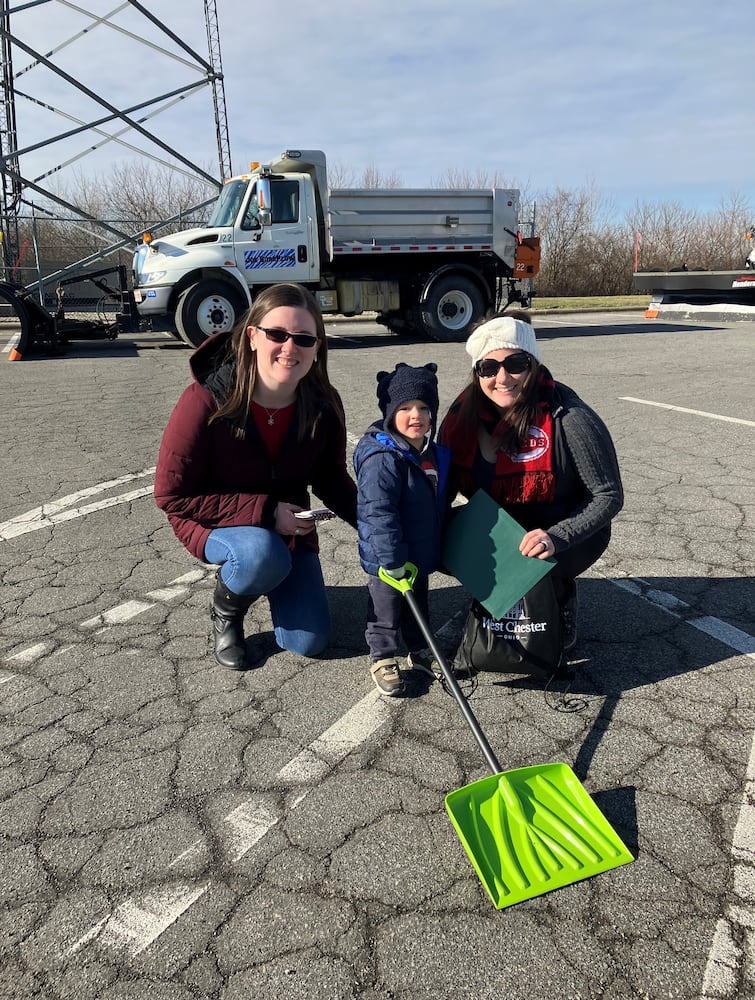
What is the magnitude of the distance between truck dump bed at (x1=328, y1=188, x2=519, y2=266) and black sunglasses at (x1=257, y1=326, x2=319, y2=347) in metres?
10.0

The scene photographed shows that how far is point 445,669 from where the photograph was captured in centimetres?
224

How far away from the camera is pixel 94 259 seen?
44.9 ft

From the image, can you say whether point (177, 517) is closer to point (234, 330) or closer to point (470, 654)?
point (234, 330)

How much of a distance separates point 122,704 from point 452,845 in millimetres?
1259

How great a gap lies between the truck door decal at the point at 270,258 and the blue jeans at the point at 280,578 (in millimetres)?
9453

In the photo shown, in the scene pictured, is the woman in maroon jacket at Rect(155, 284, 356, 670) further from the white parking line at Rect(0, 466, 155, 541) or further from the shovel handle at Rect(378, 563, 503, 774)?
the white parking line at Rect(0, 466, 155, 541)

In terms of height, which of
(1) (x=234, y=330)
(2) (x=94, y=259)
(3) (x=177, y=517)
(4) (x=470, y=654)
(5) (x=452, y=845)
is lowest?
(5) (x=452, y=845)

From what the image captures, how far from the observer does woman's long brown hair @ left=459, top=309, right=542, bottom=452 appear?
2.58 m

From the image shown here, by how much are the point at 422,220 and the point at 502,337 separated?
10.9 metres

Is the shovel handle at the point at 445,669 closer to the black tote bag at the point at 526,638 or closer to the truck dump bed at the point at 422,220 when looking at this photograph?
the black tote bag at the point at 526,638

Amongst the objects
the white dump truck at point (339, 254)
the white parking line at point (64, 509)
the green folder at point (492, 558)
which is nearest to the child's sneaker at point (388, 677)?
the green folder at point (492, 558)

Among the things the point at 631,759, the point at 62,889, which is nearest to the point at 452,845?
the point at 631,759

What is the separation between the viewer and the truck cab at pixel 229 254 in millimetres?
11164

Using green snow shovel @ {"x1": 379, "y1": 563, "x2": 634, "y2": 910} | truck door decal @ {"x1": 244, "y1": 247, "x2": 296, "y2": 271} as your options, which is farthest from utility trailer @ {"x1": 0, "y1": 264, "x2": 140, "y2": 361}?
green snow shovel @ {"x1": 379, "y1": 563, "x2": 634, "y2": 910}
